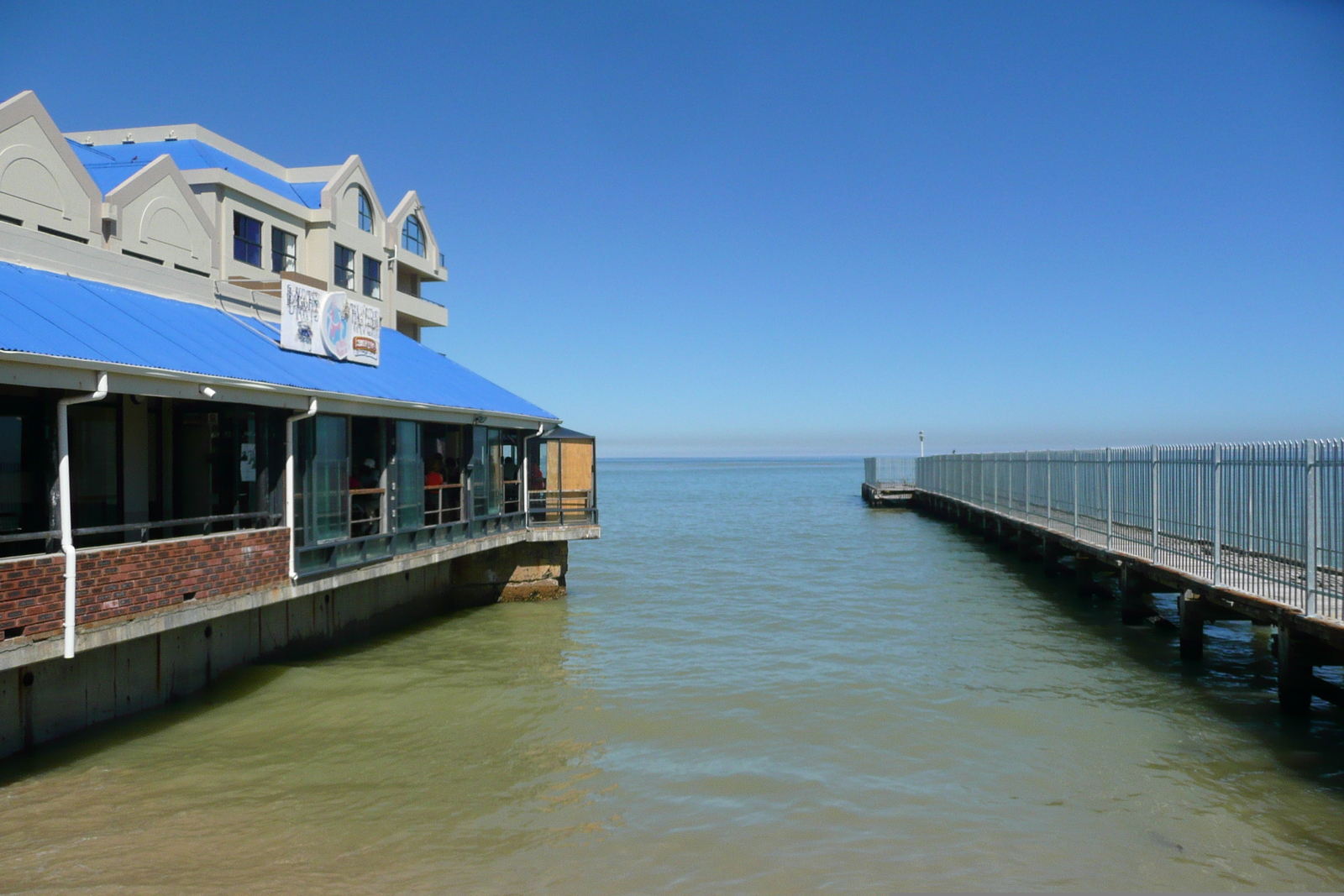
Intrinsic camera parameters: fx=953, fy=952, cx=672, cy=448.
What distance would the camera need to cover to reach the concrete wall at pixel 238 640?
1043cm

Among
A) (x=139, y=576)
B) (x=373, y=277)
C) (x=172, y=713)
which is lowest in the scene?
(x=172, y=713)

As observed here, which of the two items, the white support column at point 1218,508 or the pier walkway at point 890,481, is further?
the pier walkway at point 890,481

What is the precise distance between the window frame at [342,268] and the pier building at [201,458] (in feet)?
10.6

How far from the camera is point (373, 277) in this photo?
30.5 meters

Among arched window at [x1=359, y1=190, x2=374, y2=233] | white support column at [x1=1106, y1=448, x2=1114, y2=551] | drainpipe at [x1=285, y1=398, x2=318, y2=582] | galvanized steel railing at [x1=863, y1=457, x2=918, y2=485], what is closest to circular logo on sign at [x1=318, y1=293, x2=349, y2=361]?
drainpipe at [x1=285, y1=398, x2=318, y2=582]

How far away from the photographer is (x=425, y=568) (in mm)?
20328

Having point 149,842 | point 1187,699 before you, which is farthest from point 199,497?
point 1187,699

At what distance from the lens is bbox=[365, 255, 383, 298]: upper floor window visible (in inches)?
1182

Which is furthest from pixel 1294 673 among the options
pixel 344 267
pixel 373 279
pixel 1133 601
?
pixel 373 279

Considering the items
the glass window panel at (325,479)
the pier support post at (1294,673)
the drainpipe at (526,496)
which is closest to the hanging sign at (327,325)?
the glass window panel at (325,479)

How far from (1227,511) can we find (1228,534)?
0.34m

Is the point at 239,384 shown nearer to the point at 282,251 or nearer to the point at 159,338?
the point at 159,338

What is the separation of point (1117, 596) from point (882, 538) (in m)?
17.0

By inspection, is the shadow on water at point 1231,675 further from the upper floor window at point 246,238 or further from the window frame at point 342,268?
the upper floor window at point 246,238
